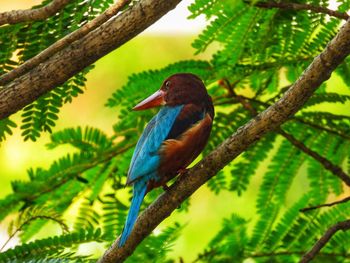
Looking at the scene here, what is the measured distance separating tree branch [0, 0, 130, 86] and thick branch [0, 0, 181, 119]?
1cm

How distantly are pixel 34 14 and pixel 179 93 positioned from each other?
47.2 inches

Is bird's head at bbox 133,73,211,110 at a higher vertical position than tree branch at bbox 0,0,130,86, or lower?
higher

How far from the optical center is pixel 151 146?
359 centimetres

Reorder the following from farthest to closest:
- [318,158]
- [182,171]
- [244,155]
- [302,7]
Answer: [244,155]
[318,158]
[182,171]
[302,7]

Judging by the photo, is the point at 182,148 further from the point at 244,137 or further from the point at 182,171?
the point at 244,137

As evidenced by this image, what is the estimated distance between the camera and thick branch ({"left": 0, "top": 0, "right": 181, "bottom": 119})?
8.62 ft

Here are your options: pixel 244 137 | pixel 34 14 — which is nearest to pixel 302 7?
pixel 244 137

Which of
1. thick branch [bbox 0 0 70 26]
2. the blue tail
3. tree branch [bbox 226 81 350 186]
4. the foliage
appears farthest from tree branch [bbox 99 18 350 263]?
tree branch [bbox 226 81 350 186]

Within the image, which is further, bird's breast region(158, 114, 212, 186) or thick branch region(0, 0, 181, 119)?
bird's breast region(158, 114, 212, 186)

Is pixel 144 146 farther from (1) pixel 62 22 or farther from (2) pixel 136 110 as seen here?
(1) pixel 62 22

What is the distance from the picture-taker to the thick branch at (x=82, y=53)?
2627 millimetres

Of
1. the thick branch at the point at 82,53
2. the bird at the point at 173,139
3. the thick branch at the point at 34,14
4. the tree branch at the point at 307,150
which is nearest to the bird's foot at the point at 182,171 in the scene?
the bird at the point at 173,139

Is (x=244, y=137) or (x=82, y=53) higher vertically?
(x=82, y=53)

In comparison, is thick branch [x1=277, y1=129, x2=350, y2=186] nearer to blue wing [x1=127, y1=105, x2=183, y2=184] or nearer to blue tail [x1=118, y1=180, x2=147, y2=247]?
blue wing [x1=127, y1=105, x2=183, y2=184]
